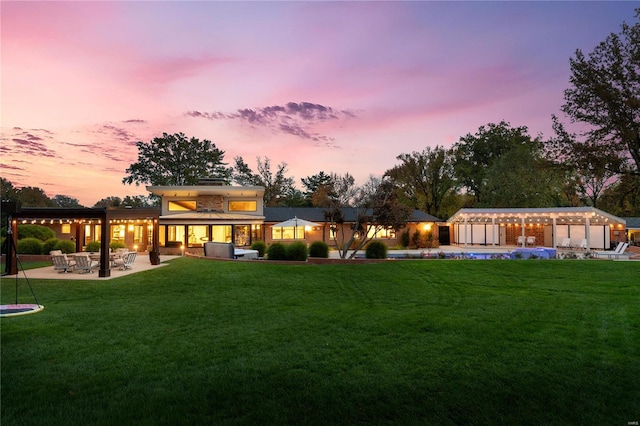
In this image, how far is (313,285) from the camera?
1129 cm

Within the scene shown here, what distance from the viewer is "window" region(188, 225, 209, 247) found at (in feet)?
86.7

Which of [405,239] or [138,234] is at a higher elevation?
[138,234]

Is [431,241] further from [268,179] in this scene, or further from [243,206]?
[268,179]

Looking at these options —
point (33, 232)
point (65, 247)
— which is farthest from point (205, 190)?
point (33, 232)

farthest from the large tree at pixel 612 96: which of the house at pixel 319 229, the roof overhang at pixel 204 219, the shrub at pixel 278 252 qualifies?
the roof overhang at pixel 204 219

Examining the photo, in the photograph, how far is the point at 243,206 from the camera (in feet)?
93.6

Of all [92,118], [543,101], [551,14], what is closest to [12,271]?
[92,118]

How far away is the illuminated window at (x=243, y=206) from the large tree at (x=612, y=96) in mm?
22514

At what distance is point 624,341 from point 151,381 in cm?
716

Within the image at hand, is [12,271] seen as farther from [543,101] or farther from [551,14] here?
[543,101]

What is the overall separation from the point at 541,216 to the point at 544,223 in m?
2.84

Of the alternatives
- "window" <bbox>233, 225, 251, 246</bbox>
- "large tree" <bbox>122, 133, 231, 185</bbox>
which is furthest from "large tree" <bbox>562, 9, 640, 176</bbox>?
"large tree" <bbox>122, 133, 231, 185</bbox>

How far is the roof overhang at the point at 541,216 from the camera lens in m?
25.2

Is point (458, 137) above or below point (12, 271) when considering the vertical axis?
above
